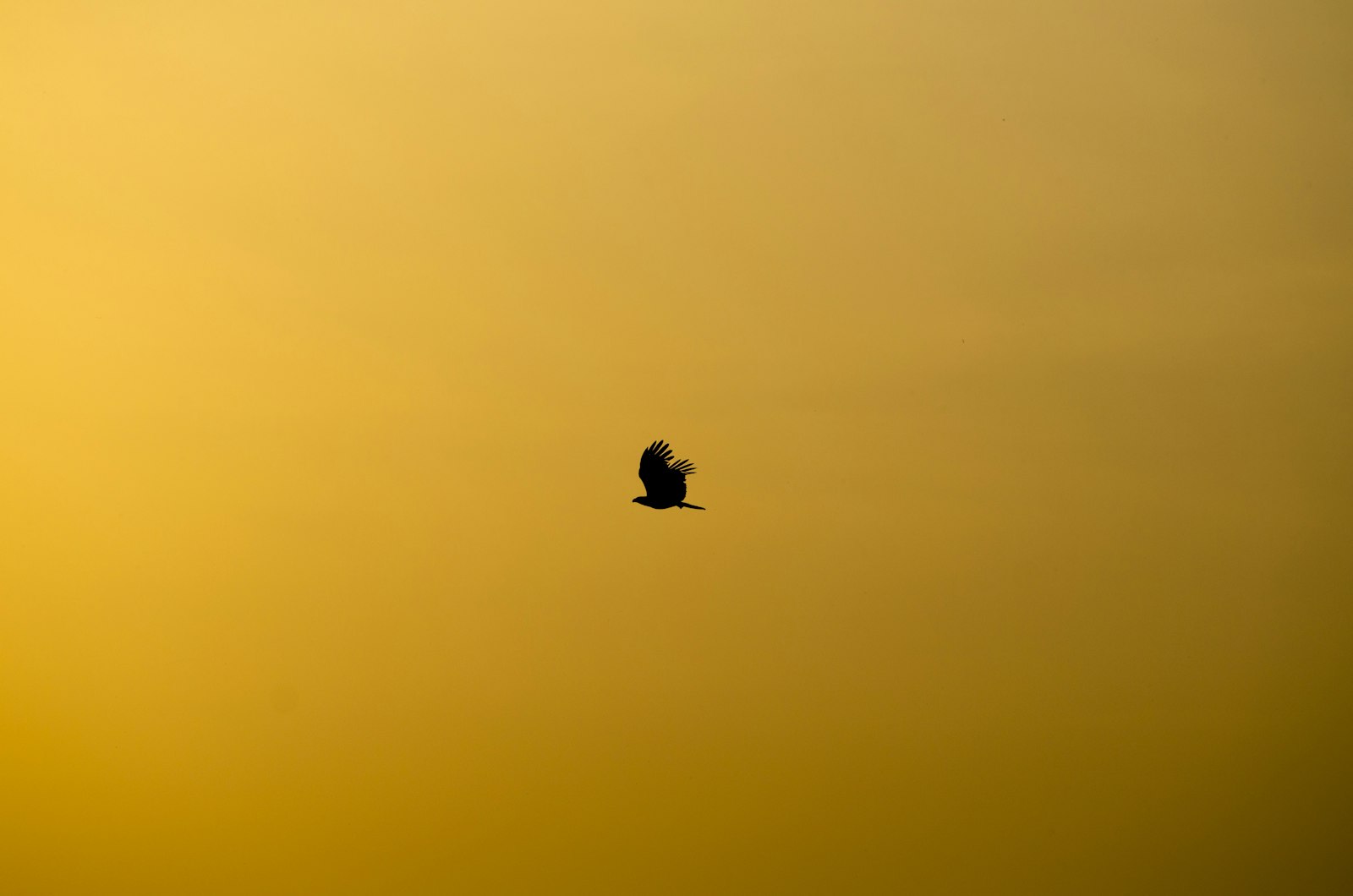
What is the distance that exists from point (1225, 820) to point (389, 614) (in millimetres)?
1698

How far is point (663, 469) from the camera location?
1897mm

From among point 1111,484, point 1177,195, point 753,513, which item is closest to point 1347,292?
point 1177,195

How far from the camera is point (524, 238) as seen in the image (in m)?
1.90

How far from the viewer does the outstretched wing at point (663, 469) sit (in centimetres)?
189

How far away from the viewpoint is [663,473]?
1897mm

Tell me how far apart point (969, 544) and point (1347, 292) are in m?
0.88

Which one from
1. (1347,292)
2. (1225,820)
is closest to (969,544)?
(1225,820)

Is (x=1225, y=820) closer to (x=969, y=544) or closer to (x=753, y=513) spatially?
(x=969, y=544)

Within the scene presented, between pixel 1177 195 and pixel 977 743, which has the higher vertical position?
pixel 1177 195

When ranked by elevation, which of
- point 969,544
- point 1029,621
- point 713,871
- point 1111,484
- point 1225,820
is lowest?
point 713,871

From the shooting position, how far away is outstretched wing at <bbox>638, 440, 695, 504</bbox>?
1893 millimetres

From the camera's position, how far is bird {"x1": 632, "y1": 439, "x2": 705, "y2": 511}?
1.89 m

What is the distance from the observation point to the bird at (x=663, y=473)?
189cm

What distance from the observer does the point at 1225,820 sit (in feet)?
6.25
